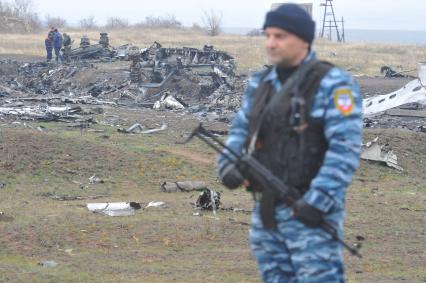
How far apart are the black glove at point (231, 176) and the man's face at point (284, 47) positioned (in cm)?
58

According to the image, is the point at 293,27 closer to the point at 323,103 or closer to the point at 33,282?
the point at 323,103

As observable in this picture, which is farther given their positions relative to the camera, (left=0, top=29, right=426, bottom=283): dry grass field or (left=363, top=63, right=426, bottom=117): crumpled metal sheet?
(left=363, top=63, right=426, bottom=117): crumpled metal sheet

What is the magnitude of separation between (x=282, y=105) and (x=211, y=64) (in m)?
27.3

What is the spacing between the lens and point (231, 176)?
14.4ft

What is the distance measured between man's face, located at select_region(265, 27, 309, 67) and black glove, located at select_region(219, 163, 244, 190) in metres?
0.58

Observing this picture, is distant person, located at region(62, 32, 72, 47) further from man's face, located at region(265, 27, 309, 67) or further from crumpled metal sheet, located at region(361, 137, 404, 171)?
man's face, located at region(265, 27, 309, 67)

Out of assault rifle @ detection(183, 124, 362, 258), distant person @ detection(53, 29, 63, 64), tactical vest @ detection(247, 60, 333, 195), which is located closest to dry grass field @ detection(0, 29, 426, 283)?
assault rifle @ detection(183, 124, 362, 258)

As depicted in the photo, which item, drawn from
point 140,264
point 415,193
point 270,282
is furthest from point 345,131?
point 415,193

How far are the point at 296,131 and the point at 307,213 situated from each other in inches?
16.1

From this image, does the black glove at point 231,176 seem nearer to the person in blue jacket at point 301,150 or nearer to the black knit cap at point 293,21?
the person in blue jacket at point 301,150

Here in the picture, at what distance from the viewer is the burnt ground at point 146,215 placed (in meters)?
8.56

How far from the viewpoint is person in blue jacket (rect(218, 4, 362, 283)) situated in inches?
162

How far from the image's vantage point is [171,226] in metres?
10.7

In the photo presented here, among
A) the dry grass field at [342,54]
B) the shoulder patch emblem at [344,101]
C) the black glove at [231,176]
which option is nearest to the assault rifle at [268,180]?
the black glove at [231,176]
